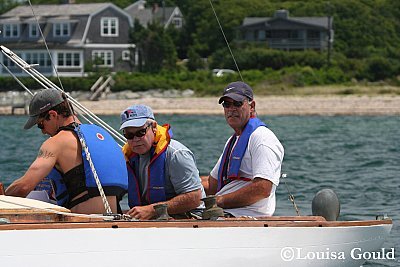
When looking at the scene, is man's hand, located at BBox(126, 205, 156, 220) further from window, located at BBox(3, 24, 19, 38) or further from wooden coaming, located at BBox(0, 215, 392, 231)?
window, located at BBox(3, 24, 19, 38)

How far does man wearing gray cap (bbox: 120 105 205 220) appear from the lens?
683 centimetres

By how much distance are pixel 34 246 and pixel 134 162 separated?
52.5 inches

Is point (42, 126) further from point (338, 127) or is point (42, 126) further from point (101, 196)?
point (338, 127)

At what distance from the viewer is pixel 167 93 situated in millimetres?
63406

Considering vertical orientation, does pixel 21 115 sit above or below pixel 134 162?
below

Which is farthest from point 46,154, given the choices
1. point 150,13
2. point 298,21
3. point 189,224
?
point 150,13

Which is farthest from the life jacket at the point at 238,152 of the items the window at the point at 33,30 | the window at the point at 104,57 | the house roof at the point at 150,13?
the house roof at the point at 150,13

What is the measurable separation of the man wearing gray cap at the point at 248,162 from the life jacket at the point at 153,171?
1.92ft

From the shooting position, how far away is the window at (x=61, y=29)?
75750 millimetres

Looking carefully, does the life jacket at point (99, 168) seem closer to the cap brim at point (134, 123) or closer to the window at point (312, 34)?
the cap brim at point (134, 123)

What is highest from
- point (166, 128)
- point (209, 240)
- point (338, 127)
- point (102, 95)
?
point (166, 128)

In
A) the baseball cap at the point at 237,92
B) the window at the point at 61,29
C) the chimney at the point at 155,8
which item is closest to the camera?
the baseball cap at the point at 237,92

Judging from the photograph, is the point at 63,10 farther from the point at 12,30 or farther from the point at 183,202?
the point at 183,202

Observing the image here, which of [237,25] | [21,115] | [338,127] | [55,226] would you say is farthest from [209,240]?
[237,25]
